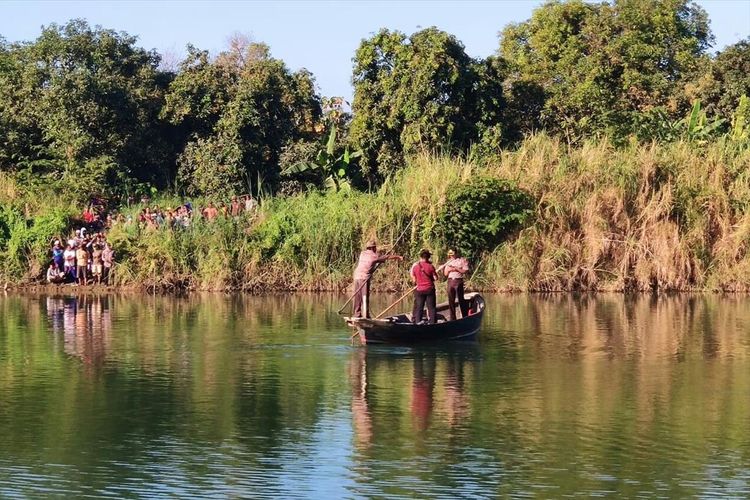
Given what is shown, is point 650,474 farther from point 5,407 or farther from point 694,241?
point 694,241

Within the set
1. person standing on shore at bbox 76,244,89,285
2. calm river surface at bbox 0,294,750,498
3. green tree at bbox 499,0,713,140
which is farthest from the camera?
green tree at bbox 499,0,713,140

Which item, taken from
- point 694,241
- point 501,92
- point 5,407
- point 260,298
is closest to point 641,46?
point 501,92

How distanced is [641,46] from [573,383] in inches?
1368

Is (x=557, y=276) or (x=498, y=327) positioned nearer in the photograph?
(x=498, y=327)

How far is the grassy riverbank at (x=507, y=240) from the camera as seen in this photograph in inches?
1496

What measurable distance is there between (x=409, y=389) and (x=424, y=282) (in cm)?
506

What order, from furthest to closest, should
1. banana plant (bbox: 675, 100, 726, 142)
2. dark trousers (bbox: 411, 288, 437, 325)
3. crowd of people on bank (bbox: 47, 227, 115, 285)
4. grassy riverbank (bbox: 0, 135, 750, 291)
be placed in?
banana plant (bbox: 675, 100, 726, 142) < grassy riverbank (bbox: 0, 135, 750, 291) < crowd of people on bank (bbox: 47, 227, 115, 285) < dark trousers (bbox: 411, 288, 437, 325)

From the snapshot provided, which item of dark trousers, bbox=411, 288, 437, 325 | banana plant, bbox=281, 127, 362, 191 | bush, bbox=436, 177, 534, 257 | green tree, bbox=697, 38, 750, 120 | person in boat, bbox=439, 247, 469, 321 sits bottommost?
dark trousers, bbox=411, 288, 437, 325

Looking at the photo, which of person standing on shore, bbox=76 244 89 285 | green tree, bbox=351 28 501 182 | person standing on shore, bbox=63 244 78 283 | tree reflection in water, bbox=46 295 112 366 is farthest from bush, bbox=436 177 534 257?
person standing on shore, bbox=63 244 78 283

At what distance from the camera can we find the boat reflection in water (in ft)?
54.4

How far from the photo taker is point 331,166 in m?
43.2

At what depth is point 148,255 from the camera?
1487 inches

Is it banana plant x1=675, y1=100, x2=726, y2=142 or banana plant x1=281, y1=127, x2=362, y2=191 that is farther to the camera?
banana plant x1=281, y1=127, x2=362, y2=191

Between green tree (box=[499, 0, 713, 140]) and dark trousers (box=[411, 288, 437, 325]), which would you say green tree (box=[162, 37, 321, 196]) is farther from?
dark trousers (box=[411, 288, 437, 325])
